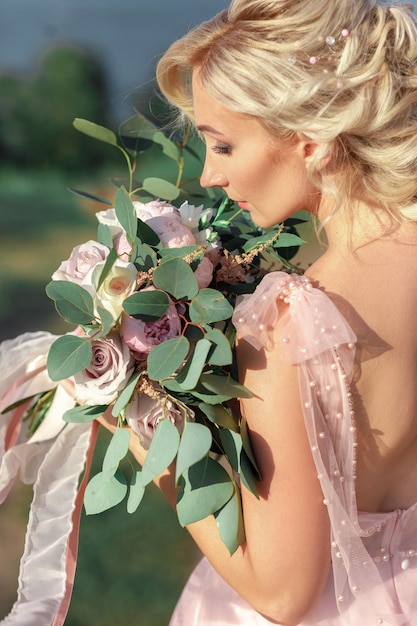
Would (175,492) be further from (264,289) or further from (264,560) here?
(264,289)

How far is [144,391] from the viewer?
4.97ft

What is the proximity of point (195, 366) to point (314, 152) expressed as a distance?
1.35ft

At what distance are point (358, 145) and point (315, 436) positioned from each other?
49 cm

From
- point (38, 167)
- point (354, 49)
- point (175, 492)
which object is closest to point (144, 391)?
point (175, 492)

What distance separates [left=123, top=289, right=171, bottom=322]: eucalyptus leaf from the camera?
1.44m

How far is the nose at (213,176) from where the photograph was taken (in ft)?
5.19

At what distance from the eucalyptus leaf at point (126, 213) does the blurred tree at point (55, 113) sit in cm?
798

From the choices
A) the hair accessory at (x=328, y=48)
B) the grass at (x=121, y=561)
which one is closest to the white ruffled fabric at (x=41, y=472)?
the hair accessory at (x=328, y=48)

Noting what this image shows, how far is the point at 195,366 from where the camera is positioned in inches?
56.2

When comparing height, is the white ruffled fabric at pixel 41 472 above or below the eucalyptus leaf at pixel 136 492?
below

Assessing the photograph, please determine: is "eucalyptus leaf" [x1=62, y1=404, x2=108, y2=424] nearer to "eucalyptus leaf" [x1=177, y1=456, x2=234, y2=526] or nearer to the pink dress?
"eucalyptus leaf" [x1=177, y1=456, x2=234, y2=526]

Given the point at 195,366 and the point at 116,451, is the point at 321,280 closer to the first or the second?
the point at 195,366

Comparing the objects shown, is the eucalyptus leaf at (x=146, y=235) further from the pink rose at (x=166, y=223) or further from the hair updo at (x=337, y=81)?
the hair updo at (x=337, y=81)

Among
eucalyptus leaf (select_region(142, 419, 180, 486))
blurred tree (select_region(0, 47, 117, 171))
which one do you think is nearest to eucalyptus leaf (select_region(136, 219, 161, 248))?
eucalyptus leaf (select_region(142, 419, 180, 486))
